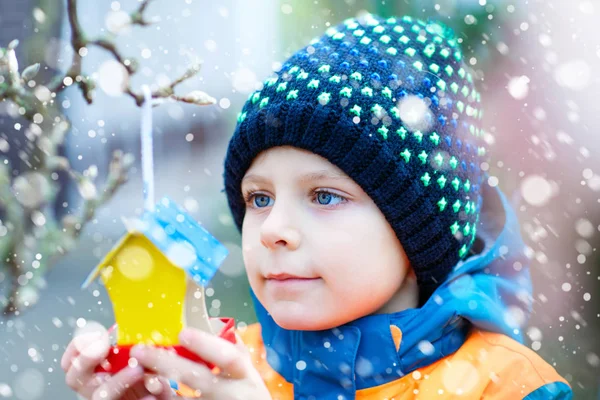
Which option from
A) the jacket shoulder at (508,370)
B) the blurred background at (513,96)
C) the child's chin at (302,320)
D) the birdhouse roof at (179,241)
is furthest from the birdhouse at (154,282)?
the blurred background at (513,96)

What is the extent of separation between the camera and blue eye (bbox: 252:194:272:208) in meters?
1.28

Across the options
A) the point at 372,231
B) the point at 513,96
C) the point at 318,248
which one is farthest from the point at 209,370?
the point at 513,96

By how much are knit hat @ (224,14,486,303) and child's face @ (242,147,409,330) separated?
3 cm

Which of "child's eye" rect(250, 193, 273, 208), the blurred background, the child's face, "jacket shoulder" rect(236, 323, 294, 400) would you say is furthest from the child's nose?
the blurred background

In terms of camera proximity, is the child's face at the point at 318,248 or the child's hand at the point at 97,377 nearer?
the child's hand at the point at 97,377

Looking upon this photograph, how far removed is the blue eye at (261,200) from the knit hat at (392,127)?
0.08 metres

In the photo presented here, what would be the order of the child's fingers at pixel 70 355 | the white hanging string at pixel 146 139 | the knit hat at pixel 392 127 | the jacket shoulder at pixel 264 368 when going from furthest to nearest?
the jacket shoulder at pixel 264 368
the knit hat at pixel 392 127
the child's fingers at pixel 70 355
the white hanging string at pixel 146 139

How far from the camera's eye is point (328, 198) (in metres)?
1.20

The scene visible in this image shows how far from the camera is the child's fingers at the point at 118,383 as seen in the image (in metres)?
1.02

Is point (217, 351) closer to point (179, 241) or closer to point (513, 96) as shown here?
point (179, 241)

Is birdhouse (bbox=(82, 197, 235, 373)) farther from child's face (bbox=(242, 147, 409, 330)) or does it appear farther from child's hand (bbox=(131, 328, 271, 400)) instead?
child's face (bbox=(242, 147, 409, 330))

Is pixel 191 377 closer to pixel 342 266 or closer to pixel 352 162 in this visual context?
pixel 342 266

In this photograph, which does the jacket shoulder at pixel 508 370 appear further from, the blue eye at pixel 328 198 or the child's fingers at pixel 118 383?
the child's fingers at pixel 118 383

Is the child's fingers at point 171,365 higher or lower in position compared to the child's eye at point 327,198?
lower
